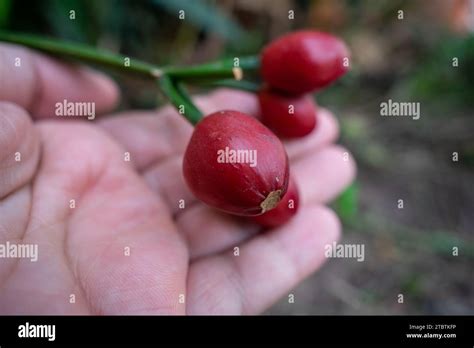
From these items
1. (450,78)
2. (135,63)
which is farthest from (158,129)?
(450,78)

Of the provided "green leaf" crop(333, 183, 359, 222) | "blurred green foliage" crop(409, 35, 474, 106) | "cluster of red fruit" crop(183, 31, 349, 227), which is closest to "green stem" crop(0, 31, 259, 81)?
"cluster of red fruit" crop(183, 31, 349, 227)

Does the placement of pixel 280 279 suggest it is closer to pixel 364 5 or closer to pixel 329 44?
pixel 329 44

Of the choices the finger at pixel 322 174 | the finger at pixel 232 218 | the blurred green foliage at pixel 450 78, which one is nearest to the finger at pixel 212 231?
the finger at pixel 232 218

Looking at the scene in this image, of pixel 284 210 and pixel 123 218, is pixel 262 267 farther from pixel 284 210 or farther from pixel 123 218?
→ pixel 123 218

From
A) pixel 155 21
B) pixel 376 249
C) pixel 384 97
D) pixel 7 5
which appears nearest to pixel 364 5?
pixel 384 97

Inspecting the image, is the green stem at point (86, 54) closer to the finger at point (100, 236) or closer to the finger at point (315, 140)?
the finger at point (100, 236)

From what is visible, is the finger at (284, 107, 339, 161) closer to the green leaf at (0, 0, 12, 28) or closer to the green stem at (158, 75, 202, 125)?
the green stem at (158, 75, 202, 125)
